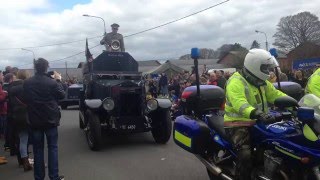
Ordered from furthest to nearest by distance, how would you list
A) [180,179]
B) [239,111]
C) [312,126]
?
[180,179]
[239,111]
[312,126]

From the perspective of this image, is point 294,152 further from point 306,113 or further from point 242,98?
point 242,98

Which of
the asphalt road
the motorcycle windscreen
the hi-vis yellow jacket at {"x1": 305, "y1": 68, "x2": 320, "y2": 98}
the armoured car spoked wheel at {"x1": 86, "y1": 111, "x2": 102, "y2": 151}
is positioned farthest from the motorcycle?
the motorcycle windscreen

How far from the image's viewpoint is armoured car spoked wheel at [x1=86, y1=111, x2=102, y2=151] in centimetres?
873

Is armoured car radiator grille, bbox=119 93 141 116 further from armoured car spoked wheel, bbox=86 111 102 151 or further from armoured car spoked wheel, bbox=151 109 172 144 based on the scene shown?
armoured car spoked wheel, bbox=86 111 102 151

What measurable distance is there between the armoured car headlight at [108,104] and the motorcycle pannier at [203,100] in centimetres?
346

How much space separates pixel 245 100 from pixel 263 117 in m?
0.49

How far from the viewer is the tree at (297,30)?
6153 centimetres

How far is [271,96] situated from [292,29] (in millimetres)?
60356

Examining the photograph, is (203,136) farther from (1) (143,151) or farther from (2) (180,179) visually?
(1) (143,151)

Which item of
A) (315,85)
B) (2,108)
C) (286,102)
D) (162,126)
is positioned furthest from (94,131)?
(286,102)

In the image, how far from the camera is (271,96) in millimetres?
5012

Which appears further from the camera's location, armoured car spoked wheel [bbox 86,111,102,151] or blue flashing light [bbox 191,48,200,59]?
armoured car spoked wheel [bbox 86,111,102,151]

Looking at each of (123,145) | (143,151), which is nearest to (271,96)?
(143,151)

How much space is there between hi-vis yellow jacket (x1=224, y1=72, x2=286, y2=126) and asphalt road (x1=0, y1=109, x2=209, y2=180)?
6.28ft
